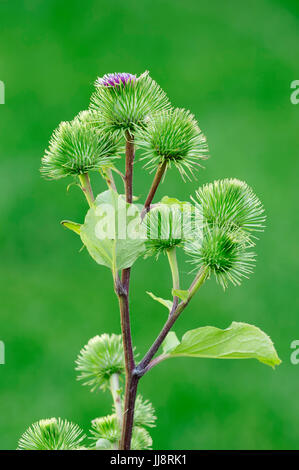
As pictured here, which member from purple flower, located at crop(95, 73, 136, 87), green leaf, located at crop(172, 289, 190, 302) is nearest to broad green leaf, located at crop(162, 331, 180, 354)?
green leaf, located at crop(172, 289, 190, 302)

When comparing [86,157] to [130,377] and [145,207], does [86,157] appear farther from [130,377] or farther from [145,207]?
[130,377]

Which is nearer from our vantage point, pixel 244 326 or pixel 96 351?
pixel 244 326

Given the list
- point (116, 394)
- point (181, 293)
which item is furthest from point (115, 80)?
point (116, 394)

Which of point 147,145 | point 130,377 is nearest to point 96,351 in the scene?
point 130,377

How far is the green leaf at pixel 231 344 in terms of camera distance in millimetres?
515

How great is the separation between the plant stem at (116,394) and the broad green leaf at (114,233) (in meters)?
0.16

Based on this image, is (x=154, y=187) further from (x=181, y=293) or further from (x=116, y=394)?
(x=116, y=394)

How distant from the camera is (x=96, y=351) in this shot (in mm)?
682

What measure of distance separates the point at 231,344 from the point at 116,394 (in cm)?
17

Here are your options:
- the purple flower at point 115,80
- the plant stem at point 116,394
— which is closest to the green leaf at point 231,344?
the plant stem at point 116,394

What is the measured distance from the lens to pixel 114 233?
0.50 m

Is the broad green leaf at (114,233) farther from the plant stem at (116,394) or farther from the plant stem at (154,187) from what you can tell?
the plant stem at (116,394)
